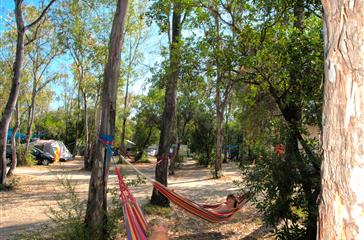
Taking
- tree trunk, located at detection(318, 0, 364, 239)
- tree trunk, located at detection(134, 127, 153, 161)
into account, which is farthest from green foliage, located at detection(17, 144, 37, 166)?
tree trunk, located at detection(318, 0, 364, 239)

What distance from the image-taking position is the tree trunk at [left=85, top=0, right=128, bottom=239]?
4.27 m

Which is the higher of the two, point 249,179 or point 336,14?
point 336,14

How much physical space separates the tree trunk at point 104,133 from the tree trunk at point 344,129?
345 cm

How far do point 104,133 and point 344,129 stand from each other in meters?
3.58

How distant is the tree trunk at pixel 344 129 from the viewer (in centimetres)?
120

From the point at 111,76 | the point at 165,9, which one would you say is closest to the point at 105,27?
the point at 165,9

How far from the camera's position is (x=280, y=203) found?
4152mm

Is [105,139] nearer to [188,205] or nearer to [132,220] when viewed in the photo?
[132,220]

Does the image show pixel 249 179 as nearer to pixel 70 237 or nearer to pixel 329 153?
pixel 70 237

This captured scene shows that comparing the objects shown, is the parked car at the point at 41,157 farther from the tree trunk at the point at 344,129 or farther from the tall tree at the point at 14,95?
the tree trunk at the point at 344,129

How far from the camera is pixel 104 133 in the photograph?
4.44m

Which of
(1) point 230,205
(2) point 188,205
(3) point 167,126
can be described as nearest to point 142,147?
(3) point 167,126

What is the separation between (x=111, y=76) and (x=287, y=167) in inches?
101

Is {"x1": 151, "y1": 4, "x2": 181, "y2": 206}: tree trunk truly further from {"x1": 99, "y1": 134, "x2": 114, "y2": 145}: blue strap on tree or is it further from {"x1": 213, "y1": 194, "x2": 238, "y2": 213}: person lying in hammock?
{"x1": 99, "y1": 134, "x2": 114, "y2": 145}: blue strap on tree
